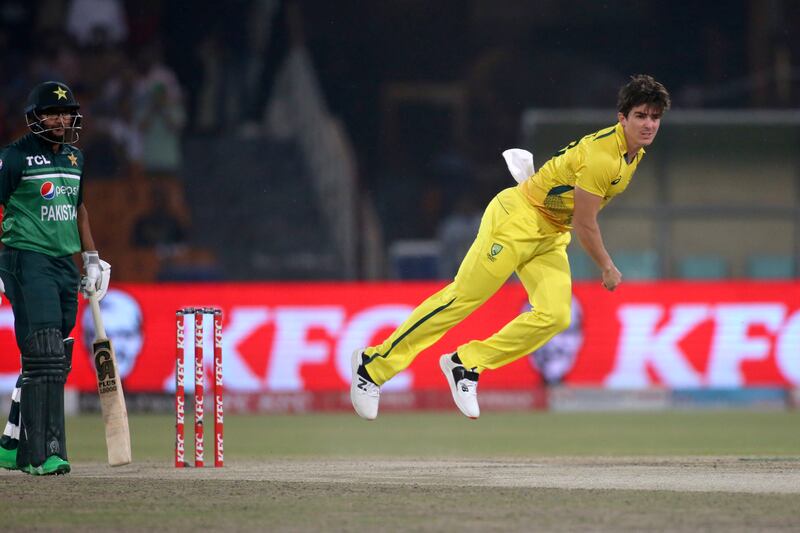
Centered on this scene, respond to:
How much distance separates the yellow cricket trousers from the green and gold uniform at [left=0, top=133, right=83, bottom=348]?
181 centimetres

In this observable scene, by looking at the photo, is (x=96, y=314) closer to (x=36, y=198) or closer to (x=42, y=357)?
(x=42, y=357)

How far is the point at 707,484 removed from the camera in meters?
6.69

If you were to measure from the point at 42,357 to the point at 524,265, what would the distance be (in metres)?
2.60

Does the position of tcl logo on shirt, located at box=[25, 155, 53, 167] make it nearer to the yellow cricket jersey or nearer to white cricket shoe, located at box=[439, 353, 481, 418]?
white cricket shoe, located at box=[439, 353, 481, 418]

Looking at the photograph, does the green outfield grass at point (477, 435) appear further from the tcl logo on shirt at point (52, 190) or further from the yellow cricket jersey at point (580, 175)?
the yellow cricket jersey at point (580, 175)

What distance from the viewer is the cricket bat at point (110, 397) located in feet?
23.7

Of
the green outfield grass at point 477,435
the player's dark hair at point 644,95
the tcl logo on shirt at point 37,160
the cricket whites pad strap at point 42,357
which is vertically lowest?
the green outfield grass at point 477,435

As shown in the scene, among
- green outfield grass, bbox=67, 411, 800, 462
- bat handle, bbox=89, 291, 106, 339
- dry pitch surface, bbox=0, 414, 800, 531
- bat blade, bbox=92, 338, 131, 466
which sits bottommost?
green outfield grass, bbox=67, 411, 800, 462

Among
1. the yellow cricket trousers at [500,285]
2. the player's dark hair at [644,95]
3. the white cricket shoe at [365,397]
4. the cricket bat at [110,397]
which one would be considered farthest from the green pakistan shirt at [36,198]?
the player's dark hair at [644,95]

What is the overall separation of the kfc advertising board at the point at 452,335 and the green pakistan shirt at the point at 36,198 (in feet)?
22.9

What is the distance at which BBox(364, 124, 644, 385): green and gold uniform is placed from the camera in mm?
7309

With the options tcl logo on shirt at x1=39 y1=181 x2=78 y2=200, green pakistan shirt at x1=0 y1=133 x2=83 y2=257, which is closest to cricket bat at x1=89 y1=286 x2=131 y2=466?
green pakistan shirt at x1=0 y1=133 x2=83 y2=257

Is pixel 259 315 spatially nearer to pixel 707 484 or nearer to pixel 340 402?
pixel 340 402

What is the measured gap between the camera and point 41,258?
22.9 feet
